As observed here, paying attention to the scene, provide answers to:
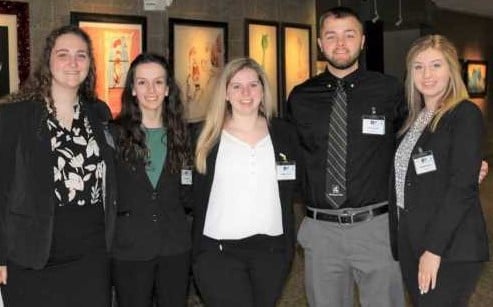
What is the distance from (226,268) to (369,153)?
32.4 inches

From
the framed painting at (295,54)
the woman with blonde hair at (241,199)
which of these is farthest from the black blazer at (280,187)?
the framed painting at (295,54)

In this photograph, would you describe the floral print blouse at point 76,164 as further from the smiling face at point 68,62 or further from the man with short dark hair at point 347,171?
the man with short dark hair at point 347,171

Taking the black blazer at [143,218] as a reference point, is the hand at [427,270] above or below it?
below

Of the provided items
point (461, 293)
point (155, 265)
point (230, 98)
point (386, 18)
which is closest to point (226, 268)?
point (155, 265)

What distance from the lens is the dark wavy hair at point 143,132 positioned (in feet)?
8.77

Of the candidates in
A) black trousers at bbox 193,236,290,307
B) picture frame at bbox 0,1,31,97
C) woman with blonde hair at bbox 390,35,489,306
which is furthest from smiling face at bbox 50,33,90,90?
picture frame at bbox 0,1,31,97

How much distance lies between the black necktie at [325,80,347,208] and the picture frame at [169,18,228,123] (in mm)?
3905

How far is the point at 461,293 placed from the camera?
2414mm

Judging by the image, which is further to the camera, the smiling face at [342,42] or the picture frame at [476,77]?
the picture frame at [476,77]

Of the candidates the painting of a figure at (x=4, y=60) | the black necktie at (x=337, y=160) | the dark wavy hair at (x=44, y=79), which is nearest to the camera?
the dark wavy hair at (x=44, y=79)

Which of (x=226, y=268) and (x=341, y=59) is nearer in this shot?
(x=226, y=268)

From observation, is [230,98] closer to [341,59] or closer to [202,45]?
[341,59]

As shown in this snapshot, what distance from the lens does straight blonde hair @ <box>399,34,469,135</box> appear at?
2.47 meters

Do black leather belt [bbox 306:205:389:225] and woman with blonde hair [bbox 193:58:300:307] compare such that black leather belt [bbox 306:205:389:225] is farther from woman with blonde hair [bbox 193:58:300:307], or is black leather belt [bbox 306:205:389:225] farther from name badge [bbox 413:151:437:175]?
name badge [bbox 413:151:437:175]
